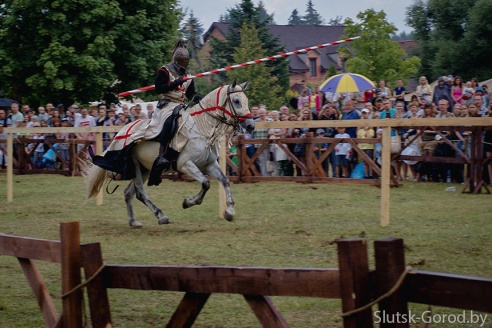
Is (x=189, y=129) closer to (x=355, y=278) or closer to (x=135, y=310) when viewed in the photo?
(x=135, y=310)

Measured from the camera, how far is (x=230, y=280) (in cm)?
485

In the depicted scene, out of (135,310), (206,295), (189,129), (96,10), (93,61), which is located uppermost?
(96,10)

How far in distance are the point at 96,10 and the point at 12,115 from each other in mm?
9238

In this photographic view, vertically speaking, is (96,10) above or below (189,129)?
above

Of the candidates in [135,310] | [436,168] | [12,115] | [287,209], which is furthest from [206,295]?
[12,115]

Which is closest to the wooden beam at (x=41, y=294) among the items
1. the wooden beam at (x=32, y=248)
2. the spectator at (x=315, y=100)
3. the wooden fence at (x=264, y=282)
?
the wooden fence at (x=264, y=282)

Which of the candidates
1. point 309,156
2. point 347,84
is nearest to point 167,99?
point 309,156

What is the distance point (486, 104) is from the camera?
19641 millimetres

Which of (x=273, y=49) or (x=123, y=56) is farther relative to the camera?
(x=273, y=49)

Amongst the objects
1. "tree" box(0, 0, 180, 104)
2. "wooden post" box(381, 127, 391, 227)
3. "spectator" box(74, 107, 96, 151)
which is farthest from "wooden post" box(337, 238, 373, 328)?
"tree" box(0, 0, 180, 104)

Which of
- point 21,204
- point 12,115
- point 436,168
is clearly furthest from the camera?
point 12,115

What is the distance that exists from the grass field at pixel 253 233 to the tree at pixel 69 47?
17.1 meters

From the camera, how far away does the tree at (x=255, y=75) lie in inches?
2067

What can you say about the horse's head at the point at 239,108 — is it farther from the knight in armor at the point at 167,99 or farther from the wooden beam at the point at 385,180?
the wooden beam at the point at 385,180
